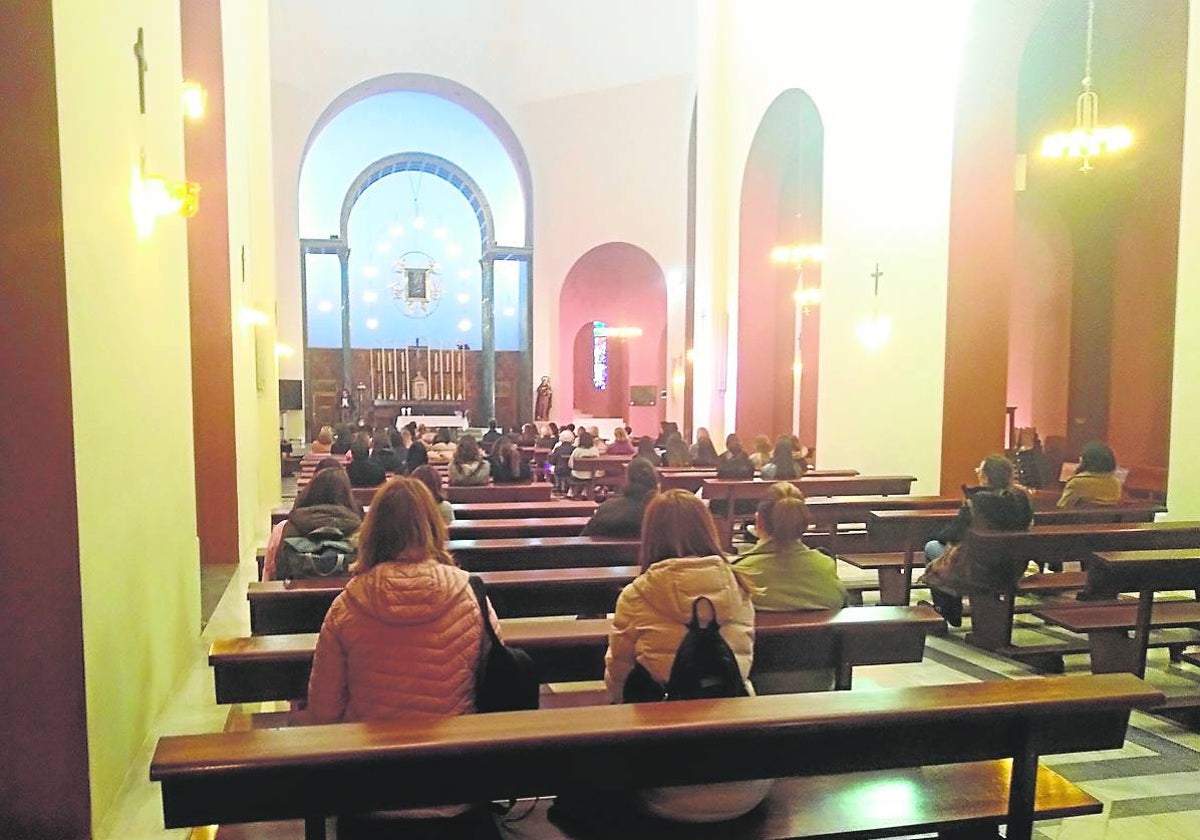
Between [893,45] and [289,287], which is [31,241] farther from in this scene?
[289,287]

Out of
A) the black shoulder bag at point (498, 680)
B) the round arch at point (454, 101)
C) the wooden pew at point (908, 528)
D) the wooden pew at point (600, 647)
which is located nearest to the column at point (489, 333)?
the round arch at point (454, 101)

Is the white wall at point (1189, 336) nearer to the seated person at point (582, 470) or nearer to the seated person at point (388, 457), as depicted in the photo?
the seated person at point (582, 470)

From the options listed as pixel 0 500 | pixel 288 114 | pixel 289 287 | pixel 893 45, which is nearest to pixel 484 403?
pixel 289 287

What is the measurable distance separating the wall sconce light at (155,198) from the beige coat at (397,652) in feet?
6.82

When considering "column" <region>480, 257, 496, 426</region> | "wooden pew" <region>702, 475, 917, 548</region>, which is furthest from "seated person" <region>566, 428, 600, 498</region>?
"column" <region>480, 257, 496, 426</region>

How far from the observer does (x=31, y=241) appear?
2.48 meters

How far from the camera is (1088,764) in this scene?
3.39 metres

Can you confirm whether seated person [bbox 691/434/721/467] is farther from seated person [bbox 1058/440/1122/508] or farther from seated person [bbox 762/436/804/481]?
seated person [bbox 1058/440/1122/508]

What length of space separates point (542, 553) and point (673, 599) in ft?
7.61

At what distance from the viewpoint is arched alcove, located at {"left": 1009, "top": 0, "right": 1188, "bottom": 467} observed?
31.5 ft

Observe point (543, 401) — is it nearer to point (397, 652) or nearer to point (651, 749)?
point (397, 652)

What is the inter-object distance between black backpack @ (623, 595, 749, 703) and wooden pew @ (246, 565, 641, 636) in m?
1.54

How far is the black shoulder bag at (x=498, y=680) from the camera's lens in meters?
2.22

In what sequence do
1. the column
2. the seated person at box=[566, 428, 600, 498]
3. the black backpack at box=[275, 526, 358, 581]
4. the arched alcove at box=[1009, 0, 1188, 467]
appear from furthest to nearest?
the column → the seated person at box=[566, 428, 600, 498] → the arched alcove at box=[1009, 0, 1188, 467] → the black backpack at box=[275, 526, 358, 581]
